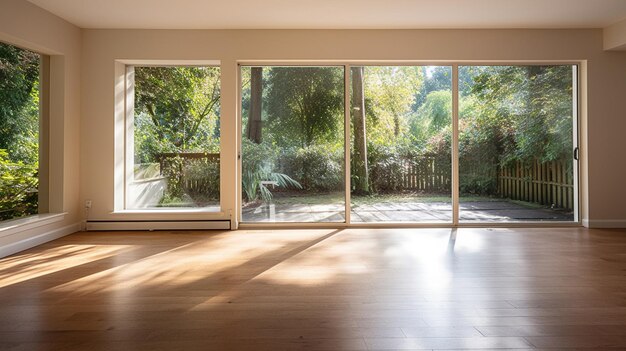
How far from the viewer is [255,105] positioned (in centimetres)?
579

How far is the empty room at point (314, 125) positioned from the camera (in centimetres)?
483

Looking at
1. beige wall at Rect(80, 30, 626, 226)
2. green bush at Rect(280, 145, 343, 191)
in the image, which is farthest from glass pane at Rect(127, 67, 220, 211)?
green bush at Rect(280, 145, 343, 191)

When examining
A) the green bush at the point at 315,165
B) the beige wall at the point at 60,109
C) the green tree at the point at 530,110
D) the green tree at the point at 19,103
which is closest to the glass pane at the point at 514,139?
the green tree at the point at 530,110

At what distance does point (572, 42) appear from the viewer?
223 inches

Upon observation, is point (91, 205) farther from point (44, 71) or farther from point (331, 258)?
point (331, 258)

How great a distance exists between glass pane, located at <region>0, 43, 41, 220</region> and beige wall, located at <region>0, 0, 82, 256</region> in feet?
0.52

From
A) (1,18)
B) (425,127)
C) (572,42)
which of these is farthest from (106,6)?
(572,42)

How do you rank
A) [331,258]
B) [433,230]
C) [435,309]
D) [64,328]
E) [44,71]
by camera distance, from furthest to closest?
[433,230] < [44,71] < [331,258] < [435,309] < [64,328]

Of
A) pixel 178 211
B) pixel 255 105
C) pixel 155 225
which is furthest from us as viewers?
pixel 255 105

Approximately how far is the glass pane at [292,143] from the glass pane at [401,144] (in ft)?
0.87

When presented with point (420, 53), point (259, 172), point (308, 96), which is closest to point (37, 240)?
point (259, 172)

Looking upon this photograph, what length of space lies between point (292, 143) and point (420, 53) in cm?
200

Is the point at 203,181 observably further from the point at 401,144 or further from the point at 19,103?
the point at 401,144

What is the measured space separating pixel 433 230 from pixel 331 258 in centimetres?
204
